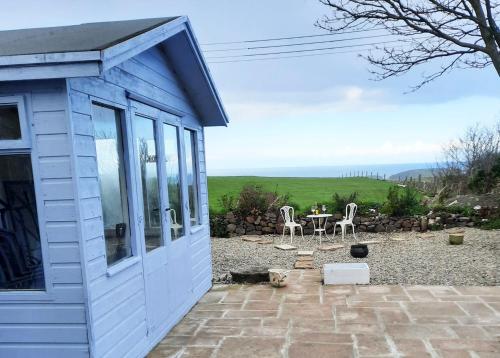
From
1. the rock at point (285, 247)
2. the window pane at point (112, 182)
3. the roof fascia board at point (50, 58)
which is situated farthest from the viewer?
the rock at point (285, 247)

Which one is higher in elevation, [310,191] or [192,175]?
[192,175]

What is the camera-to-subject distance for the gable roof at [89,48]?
7.67 feet

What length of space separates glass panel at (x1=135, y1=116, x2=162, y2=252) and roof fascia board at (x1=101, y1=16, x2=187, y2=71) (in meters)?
0.75

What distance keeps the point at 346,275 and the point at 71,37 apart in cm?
449

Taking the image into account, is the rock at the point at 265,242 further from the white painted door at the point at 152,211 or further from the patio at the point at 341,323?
the white painted door at the point at 152,211

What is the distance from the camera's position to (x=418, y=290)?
5.20 metres

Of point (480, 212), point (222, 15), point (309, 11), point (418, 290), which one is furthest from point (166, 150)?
point (480, 212)

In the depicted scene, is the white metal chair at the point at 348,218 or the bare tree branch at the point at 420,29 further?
the white metal chair at the point at 348,218

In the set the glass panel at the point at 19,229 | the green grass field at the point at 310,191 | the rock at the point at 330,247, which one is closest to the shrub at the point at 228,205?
the green grass field at the point at 310,191

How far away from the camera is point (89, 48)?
239 cm

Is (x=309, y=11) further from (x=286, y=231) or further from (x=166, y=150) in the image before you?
(x=166, y=150)

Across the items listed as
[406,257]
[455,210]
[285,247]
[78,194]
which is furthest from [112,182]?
[455,210]

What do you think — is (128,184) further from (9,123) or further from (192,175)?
(192,175)

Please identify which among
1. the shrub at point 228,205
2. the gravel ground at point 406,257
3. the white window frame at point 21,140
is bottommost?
the gravel ground at point 406,257
